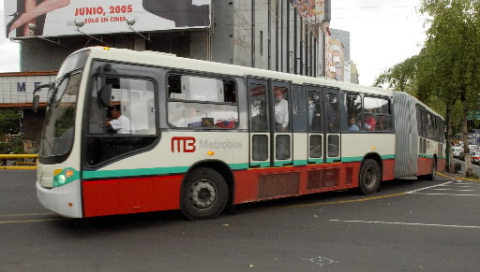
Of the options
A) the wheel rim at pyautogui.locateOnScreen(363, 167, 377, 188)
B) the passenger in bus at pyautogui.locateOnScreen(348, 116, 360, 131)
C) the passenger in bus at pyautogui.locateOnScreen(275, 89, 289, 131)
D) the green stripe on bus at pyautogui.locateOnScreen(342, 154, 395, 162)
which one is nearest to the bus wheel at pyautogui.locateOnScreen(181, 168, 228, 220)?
the passenger in bus at pyautogui.locateOnScreen(275, 89, 289, 131)

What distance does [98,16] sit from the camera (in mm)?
24719

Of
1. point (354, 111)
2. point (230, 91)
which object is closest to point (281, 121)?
point (230, 91)

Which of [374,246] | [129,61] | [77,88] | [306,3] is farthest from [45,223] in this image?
[306,3]

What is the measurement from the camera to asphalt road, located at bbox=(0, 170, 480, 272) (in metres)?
5.14

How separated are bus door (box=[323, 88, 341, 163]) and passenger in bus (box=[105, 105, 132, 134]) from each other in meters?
5.22

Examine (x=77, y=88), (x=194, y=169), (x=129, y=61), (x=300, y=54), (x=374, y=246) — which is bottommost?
(x=374, y=246)

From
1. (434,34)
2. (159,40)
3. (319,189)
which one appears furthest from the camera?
(159,40)

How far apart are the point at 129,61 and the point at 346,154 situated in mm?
6260

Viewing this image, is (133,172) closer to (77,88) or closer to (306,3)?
(77,88)

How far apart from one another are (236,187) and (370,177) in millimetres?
5335

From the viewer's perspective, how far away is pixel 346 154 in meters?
10.8

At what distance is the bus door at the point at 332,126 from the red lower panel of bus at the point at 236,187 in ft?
0.91

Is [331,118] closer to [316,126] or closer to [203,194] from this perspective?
[316,126]

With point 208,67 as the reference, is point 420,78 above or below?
above
